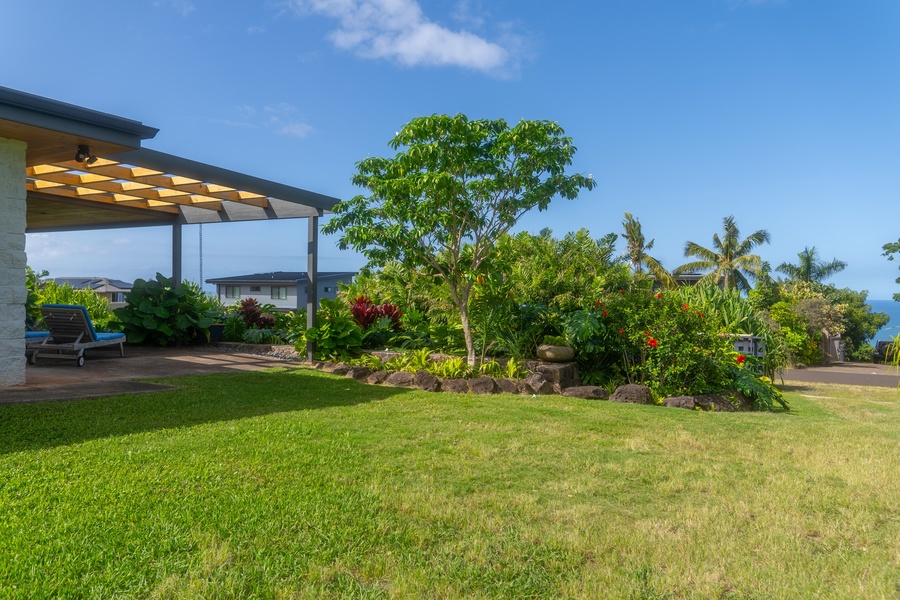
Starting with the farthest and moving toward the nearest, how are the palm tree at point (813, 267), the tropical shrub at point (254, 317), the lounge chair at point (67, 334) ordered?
the palm tree at point (813, 267) → the tropical shrub at point (254, 317) → the lounge chair at point (67, 334)

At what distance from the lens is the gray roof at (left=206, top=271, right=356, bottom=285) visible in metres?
47.2

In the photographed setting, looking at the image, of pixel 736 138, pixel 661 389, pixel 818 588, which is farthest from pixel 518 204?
pixel 736 138

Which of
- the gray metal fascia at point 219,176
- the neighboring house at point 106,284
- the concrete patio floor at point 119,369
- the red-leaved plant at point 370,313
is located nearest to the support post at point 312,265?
the gray metal fascia at point 219,176

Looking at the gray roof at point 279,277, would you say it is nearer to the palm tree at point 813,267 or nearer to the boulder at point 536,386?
the palm tree at point 813,267

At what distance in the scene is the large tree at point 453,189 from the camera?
30.1 feet

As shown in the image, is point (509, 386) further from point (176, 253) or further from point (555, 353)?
point (176, 253)

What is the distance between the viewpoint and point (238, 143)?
42.3 feet

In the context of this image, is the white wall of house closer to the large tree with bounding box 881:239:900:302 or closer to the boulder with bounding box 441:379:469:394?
the large tree with bounding box 881:239:900:302

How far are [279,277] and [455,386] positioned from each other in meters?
42.4

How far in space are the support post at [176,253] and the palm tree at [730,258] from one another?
3359 cm

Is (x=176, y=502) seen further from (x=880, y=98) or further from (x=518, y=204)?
(x=880, y=98)

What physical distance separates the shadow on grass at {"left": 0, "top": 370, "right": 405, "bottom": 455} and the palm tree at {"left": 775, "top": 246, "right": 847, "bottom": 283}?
47328mm

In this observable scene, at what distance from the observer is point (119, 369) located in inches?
365

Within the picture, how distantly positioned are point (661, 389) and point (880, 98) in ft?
39.2
